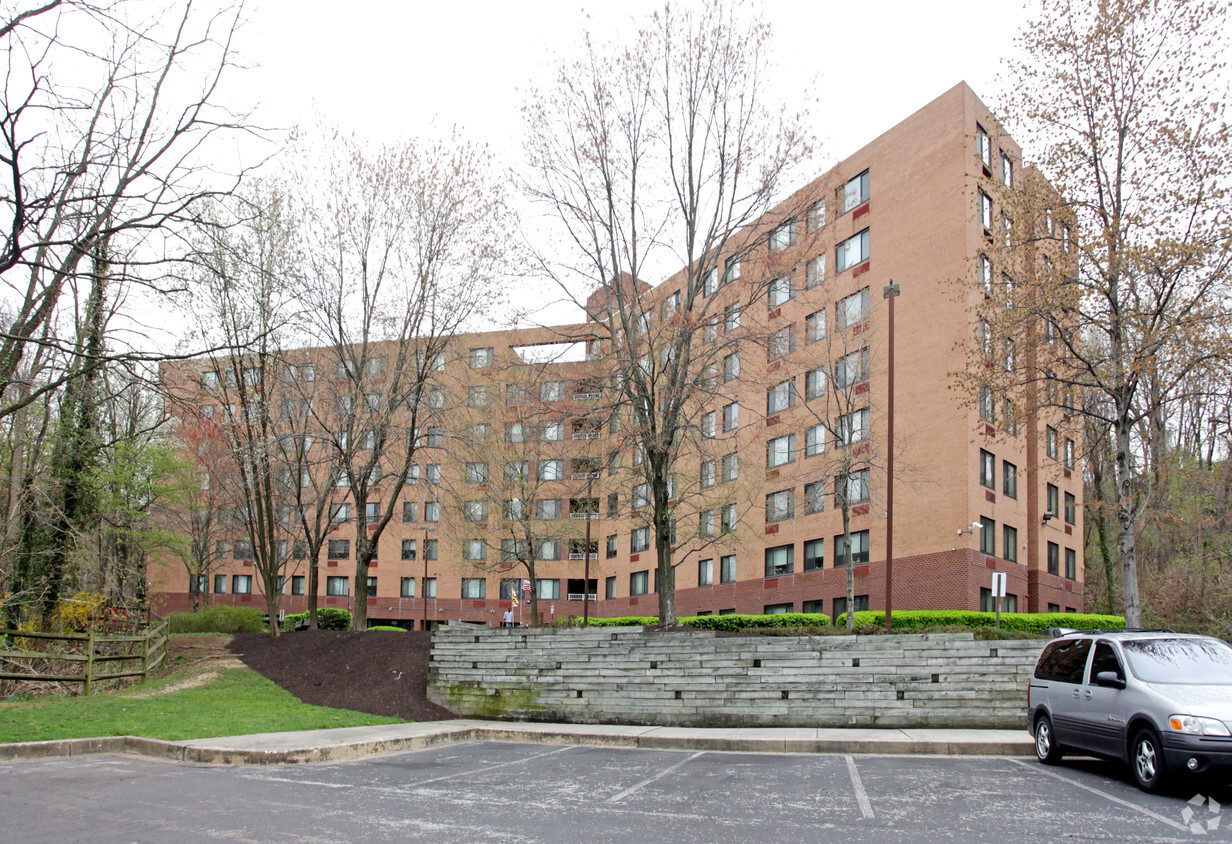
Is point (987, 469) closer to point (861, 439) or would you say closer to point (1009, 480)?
point (1009, 480)

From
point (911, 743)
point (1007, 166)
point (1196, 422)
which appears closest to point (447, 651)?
point (911, 743)

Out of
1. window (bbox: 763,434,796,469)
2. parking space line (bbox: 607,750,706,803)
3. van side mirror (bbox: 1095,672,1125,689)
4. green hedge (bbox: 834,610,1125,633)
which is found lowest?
green hedge (bbox: 834,610,1125,633)

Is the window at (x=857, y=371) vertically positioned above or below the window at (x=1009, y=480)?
above

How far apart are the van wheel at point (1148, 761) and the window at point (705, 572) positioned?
115 feet

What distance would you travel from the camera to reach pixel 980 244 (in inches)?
1304

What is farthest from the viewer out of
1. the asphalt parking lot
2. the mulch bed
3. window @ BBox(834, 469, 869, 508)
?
window @ BBox(834, 469, 869, 508)

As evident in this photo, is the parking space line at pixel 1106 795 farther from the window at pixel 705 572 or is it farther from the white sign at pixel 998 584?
the window at pixel 705 572

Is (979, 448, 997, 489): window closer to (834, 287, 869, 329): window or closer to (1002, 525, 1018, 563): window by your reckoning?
(1002, 525, 1018, 563): window

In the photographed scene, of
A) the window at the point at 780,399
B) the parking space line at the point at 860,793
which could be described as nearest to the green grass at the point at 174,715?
the parking space line at the point at 860,793

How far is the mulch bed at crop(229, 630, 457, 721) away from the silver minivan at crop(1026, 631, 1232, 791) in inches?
448

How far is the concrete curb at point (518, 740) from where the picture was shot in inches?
458

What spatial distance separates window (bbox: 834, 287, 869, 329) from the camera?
100 feet

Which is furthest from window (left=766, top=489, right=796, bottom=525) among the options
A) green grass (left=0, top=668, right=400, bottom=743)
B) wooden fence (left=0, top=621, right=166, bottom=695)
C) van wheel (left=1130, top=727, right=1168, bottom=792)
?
van wheel (left=1130, top=727, right=1168, bottom=792)

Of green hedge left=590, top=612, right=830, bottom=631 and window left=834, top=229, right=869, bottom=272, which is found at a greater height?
window left=834, top=229, right=869, bottom=272
